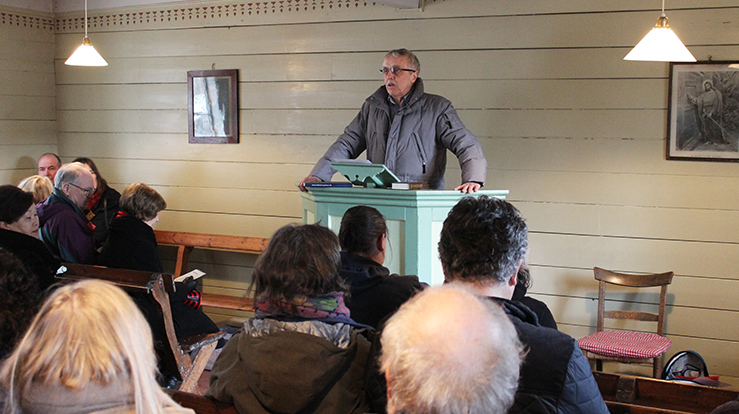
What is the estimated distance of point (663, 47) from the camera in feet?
9.92

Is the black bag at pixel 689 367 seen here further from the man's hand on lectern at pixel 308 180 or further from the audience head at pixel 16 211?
the audience head at pixel 16 211

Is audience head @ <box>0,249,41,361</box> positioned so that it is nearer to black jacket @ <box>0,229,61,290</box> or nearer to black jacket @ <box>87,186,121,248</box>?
black jacket @ <box>0,229,61,290</box>

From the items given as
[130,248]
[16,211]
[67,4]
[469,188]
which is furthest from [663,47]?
[67,4]

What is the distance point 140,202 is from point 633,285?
9.13 feet

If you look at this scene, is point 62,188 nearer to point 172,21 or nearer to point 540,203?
point 172,21

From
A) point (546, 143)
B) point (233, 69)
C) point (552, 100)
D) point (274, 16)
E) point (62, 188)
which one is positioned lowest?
point (62, 188)

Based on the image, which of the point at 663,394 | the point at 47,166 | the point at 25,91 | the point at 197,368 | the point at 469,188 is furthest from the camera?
the point at 25,91

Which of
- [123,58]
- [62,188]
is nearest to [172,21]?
[123,58]

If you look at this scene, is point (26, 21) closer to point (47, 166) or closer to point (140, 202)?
point (47, 166)

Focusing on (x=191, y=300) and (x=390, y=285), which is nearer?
(x=390, y=285)

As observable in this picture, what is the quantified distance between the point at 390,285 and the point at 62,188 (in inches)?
97.2

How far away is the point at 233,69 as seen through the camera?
498 cm

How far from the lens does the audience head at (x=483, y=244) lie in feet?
5.58

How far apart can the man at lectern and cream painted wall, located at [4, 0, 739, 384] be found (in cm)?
69
